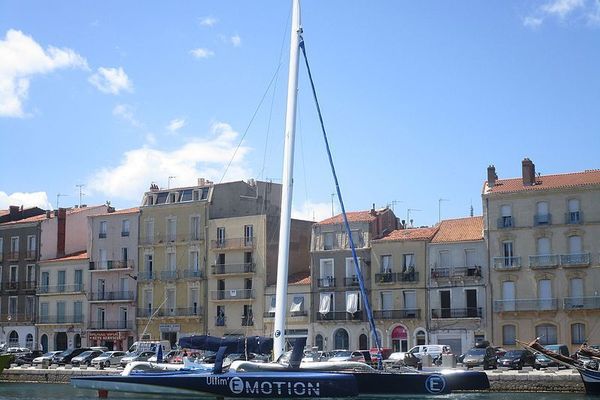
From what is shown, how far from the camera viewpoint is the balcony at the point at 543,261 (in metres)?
68.2

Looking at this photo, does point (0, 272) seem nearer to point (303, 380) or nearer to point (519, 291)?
point (519, 291)

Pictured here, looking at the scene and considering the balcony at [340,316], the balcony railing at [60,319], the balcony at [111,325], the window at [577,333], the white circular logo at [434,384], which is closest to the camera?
the white circular logo at [434,384]

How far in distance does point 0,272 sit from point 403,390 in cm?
6163

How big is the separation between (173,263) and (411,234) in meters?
22.2

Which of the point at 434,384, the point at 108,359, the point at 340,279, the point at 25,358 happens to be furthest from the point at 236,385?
the point at 25,358

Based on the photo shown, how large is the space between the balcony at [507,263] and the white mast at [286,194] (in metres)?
29.7

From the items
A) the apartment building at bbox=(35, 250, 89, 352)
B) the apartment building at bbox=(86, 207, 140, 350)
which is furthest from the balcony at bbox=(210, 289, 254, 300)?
the apartment building at bbox=(35, 250, 89, 352)

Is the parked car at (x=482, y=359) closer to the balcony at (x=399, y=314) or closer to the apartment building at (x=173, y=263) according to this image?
the balcony at (x=399, y=314)

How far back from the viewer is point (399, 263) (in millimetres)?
73375

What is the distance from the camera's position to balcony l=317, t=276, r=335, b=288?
7588cm

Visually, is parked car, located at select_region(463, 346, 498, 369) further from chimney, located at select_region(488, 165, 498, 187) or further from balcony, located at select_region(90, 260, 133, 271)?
balcony, located at select_region(90, 260, 133, 271)

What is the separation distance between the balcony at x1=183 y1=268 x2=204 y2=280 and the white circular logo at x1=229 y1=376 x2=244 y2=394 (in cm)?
4135

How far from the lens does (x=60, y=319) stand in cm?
8881

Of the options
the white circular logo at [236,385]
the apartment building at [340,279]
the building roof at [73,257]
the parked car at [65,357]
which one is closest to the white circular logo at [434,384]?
the white circular logo at [236,385]
